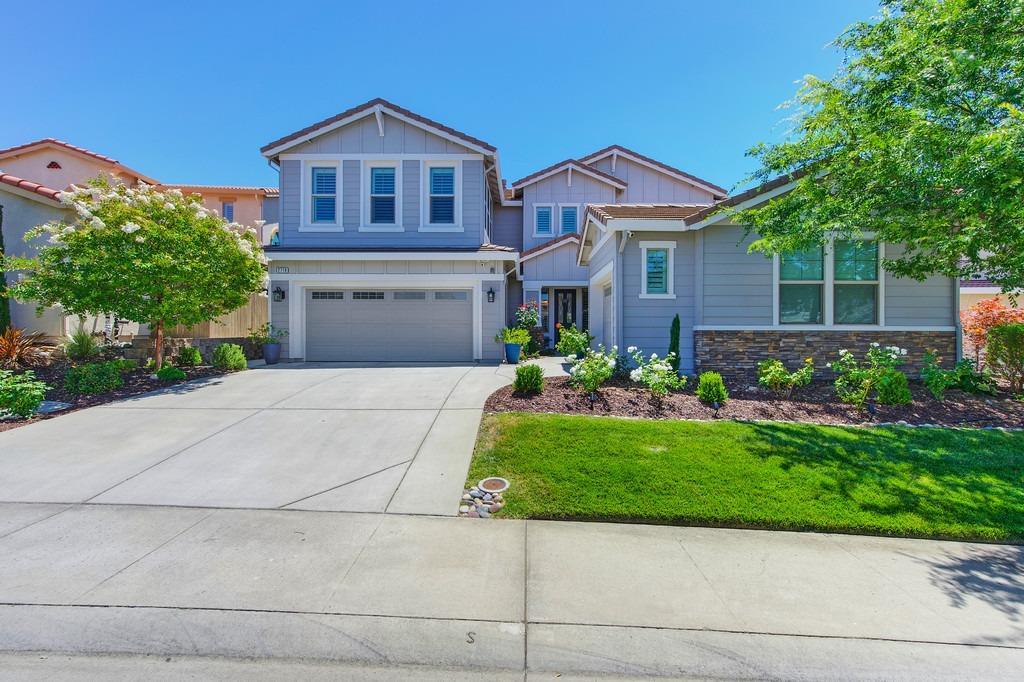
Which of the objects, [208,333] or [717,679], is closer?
[717,679]

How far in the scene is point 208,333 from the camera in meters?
12.9

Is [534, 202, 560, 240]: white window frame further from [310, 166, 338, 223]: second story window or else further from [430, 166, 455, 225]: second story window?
[310, 166, 338, 223]: second story window

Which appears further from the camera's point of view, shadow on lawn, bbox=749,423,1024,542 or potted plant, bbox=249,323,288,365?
potted plant, bbox=249,323,288,365

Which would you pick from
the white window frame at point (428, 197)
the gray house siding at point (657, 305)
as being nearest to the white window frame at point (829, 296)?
the gray house siding at point (657, 305)

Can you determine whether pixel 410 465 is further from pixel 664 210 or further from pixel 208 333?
pixel 208 333

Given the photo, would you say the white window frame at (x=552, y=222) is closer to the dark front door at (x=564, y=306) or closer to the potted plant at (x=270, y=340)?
the dark front door at (x=564, y=306)

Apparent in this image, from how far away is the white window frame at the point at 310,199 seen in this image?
13.4 m

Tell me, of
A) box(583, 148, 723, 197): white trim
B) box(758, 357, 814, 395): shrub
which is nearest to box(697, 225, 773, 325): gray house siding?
box(758, 357, 814, 395): shrub

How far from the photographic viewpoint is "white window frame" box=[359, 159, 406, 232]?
44.1 feet

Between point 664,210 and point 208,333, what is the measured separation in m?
12.7

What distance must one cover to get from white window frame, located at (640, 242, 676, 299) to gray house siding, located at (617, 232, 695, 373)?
0.04 metres

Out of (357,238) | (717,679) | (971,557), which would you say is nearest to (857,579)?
(971,557)

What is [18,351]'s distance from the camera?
9758 millimetres

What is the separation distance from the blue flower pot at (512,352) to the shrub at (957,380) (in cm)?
873
